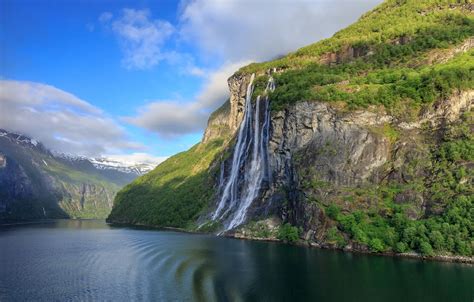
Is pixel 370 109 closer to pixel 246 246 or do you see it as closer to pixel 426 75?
pixel 426 75

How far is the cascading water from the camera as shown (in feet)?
349

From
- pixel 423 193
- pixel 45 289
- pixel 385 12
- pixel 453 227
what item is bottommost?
pixel 45 289

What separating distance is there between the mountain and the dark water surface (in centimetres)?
789

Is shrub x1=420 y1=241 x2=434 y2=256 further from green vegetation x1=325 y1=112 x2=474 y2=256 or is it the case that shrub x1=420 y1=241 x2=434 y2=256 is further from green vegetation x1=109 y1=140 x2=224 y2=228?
green vegetation x1=109 y1=140 x2=224 y2=228

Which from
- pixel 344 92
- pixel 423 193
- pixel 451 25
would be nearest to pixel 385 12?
pixel 451 25

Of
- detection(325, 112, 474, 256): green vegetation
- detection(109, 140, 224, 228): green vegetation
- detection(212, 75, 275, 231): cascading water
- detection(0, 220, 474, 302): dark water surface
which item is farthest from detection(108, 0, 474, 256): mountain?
detection(0, 220, 474, 302): dark water surface

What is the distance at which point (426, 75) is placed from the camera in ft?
274

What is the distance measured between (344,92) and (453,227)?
41.0 meters

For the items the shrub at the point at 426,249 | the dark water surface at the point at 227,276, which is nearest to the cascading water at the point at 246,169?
the dark water surface at the point at 227,276

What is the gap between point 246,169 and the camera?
113 meters

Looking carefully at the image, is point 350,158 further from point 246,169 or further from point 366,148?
point 246,169

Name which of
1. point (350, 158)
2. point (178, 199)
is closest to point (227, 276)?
point (350, 158)

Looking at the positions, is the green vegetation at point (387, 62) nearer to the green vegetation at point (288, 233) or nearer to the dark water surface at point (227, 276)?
the green vegetation at point (288, 233)

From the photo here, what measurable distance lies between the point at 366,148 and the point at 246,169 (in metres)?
40.0
